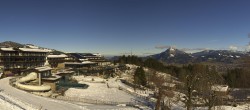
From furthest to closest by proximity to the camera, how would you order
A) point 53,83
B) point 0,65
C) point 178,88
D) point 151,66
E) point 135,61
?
1. point 135,61
2. point 151,66
3. point 178,88
4. point 0,65
5. point 53,83

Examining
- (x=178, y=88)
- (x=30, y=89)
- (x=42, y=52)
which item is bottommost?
(x=178, y=88)

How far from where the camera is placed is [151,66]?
155 m

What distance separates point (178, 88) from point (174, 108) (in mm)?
37134

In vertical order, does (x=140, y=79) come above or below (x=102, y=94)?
above

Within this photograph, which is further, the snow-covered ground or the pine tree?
the pine tree

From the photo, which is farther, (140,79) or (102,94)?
(140,79)

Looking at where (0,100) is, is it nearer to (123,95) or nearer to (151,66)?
(123,95)

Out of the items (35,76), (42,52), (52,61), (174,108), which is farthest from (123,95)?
(52,61)

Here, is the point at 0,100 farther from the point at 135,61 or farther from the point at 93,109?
the point at 135,61

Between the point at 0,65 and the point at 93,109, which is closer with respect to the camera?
the point at 93,109

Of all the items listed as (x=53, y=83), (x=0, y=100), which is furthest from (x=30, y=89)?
(x=0, y=100)

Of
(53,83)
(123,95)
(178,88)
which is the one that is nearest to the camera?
(53,83)

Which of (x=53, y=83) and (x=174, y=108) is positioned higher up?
(x=53, y=83)

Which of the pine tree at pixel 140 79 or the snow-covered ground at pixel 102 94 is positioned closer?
the snow-covered ground at pixel 102 94
